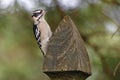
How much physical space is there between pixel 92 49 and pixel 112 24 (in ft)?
0.70

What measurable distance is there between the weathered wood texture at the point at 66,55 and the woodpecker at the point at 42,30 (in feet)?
0.09

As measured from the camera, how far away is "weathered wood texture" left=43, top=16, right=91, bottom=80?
1528 millimetres

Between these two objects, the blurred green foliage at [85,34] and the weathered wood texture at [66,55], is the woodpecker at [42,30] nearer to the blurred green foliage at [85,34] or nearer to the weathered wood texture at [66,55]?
the weathered wood texture at [66,55]

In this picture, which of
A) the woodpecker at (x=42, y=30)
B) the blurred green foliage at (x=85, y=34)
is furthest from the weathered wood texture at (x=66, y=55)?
the blurred green foliage at (x=85, y=34)

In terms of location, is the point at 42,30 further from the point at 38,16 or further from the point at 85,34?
the point at 85,34

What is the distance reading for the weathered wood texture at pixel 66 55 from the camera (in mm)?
1528

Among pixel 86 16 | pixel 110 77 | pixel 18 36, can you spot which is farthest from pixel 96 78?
pixel 18 36

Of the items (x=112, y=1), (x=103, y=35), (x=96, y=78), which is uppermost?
(x=112, y=1)

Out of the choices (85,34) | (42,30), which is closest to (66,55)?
(42,30)

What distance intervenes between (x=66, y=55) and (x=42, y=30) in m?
0.15

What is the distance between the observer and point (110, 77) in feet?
8.76

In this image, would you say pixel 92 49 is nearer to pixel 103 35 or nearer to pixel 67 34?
pixel 103 35

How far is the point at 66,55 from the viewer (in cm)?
154

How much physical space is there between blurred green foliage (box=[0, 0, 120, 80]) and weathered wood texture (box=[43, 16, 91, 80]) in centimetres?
101
